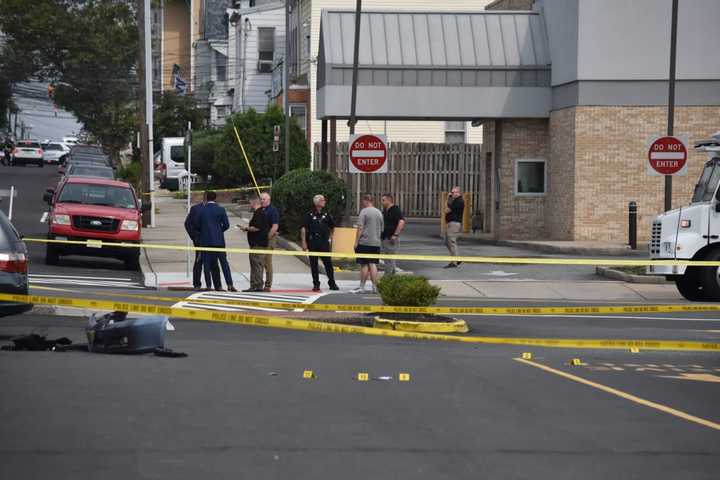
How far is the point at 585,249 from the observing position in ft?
97.6

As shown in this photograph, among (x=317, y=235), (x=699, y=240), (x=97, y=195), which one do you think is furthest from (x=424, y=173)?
(x=699, y=240)

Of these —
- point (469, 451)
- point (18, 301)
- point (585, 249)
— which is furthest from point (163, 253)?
point (469, 451)

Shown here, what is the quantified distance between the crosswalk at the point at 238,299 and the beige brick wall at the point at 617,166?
11.3 meters

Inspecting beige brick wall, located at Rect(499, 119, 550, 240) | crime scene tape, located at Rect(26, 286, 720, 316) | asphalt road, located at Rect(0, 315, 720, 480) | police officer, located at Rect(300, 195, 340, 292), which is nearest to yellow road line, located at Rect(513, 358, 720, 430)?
asphalt road, located at Rect(0, 315, 720, 480)

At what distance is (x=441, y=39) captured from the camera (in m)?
35.0

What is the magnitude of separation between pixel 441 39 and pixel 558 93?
3509mm

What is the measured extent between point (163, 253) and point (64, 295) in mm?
10591

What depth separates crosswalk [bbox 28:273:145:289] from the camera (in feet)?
75.0

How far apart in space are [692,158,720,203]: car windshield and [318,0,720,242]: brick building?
33.1 feet

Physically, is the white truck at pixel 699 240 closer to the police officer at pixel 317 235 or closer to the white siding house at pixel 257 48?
the police officer at pixel 317 235

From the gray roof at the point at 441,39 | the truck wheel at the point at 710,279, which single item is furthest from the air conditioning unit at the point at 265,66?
the truck wheel at the point at 710,279

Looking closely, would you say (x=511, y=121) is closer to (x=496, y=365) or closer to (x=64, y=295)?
(x=64, y=295)

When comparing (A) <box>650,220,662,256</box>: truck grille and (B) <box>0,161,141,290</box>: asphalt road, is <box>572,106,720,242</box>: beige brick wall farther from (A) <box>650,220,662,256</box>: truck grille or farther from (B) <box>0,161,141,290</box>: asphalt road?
(B) <box>0,161,141,290</box>: asphalt road

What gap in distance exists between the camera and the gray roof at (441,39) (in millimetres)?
34594
